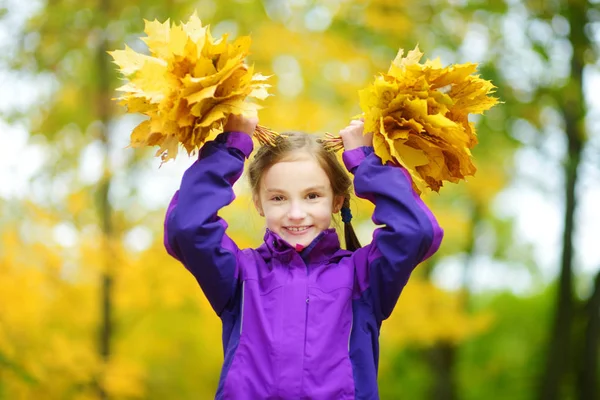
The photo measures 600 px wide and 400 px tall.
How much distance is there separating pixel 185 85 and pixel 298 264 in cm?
67

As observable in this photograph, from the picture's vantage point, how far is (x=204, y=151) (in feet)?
8.08

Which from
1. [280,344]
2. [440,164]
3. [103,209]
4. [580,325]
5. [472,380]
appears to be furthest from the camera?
[472,380]

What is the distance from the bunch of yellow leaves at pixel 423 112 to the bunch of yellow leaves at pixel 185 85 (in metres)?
0.39

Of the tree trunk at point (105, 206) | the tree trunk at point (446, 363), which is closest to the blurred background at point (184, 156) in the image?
the tree trunk at point (105, 206)

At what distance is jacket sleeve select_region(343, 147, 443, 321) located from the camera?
2.36 m

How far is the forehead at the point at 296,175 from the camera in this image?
2.53 metres

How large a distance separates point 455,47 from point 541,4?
80 centimetres

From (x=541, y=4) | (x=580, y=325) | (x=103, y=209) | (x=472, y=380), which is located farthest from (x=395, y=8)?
(x=472, y=380)

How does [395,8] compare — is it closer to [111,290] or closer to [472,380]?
[111,290]

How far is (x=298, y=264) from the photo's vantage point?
250 cm

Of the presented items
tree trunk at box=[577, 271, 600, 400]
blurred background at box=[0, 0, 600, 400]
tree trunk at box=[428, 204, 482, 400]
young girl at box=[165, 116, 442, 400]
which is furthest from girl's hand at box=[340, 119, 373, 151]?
tree trunk at box=[428, 204, 482, 400]

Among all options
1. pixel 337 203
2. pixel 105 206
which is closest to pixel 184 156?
pixel 105 206

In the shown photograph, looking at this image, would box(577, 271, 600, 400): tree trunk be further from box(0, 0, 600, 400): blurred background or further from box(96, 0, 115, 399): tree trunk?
box(96, 0, 115, 399): tree trunk

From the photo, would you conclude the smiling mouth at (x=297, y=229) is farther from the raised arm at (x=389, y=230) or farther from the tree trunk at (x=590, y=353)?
the tree trunk at (x=590, y=353)
